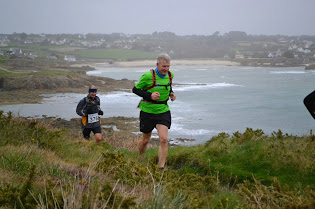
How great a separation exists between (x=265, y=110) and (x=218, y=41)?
12598 centimetres

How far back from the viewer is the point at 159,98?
6.61 m

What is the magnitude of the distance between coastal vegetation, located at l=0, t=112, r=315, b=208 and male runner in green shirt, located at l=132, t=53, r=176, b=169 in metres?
0.54

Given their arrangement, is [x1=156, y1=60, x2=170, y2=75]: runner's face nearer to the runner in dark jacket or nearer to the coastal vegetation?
the coastal vegetation

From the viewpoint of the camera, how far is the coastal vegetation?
322cm

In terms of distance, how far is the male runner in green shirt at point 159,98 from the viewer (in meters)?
6.46

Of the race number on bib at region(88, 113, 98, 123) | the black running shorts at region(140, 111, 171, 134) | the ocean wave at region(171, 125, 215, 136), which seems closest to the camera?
the black running shorts at region(140, 111, 171, 134)

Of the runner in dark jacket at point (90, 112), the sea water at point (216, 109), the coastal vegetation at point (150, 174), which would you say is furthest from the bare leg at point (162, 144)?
the sea water at point (216, 109)

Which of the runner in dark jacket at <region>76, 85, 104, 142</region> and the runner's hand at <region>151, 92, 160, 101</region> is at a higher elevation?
the runner's hand at <region>151, 92, 160, 101</region>

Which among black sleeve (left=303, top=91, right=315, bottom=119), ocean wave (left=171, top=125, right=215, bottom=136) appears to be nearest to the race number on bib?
black sleeve (left=303, top=91, right=315, bottom=119)

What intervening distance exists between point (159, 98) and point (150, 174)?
240cm

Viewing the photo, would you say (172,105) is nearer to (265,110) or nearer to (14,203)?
(265,110)

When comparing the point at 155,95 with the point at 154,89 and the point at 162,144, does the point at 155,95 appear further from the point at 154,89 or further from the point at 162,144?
the point at 162,144

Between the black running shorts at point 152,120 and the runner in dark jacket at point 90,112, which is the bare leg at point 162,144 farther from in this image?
the runner in dark jacket at point 90,112

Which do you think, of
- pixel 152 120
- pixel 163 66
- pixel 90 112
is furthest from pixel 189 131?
pixel 163 66
